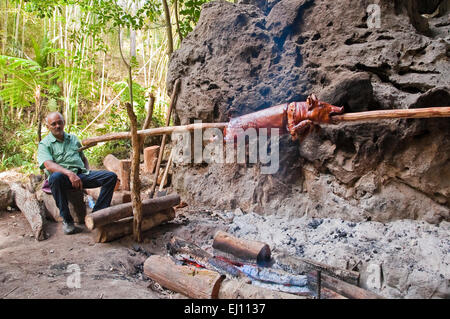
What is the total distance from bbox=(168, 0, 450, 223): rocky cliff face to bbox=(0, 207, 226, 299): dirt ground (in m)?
0.99

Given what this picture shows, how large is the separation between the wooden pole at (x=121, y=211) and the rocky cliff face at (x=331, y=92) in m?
0.95

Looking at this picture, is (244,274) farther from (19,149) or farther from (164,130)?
(19,149)

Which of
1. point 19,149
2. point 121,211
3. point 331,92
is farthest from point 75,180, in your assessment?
point 19,149

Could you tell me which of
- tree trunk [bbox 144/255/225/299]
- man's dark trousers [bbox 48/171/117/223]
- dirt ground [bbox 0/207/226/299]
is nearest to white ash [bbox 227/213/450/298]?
dirt ground [bbox 0/207/226/299]

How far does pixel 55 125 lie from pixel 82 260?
193cm

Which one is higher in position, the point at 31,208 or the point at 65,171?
the point at 65,171

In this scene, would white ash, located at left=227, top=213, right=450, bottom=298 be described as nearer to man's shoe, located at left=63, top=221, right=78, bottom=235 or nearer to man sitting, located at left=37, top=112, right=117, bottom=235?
man sitting, located at left=37, top=112, right=117, bottom=235

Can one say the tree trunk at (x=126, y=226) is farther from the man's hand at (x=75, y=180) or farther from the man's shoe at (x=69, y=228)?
the man's hand at (x=75, y=180)

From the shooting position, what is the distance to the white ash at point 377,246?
254 cm

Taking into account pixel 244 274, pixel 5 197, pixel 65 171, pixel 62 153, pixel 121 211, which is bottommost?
pixel 244 274

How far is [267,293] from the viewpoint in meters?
2.18

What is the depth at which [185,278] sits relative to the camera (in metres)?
2.44

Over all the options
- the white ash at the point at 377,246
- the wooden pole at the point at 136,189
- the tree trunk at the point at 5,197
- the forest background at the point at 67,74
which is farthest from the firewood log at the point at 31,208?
the forest background at the point at 67,74
